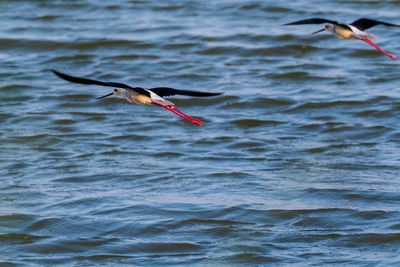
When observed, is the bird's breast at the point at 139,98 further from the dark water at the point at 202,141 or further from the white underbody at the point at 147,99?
the dark water at the point at 202,141

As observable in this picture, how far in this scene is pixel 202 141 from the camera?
11.0 metres

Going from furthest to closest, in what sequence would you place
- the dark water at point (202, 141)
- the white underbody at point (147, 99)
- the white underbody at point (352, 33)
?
the white underbody at point (352, 33) < the white underbody at point (147, 99) < the dark water at point (202, 141)

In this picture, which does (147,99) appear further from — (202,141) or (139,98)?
(202,141)

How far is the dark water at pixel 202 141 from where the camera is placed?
7906 mm

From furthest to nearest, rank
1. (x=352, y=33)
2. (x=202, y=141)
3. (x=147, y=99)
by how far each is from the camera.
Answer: (x=202, y=141) → (x=352, y=33) → (x=147, y=99)

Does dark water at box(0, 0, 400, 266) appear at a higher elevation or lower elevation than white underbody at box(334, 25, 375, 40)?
lower

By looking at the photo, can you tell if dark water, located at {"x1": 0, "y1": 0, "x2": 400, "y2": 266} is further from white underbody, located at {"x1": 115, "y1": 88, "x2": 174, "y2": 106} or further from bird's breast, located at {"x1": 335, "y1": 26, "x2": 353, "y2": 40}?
bird's breast, located at {"x1": 335, "y1": 26, "x2": 353, "y2": 40}

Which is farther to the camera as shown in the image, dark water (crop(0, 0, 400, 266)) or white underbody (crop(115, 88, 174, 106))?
white underbody (crop(115, 88, 174, 106))

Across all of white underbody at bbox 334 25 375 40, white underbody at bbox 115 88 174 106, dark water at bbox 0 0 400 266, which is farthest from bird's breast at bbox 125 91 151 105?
white underbody at bbox 334 25 375 40

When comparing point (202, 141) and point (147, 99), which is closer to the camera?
point (147, 99)

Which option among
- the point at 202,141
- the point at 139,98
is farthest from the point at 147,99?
the point at 202,141

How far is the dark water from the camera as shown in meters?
7.91

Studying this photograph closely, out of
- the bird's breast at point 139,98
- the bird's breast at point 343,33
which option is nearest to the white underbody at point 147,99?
the bird's breast at point 139,98

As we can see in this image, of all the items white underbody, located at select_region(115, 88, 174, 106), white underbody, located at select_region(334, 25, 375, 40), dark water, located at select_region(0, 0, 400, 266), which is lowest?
dark water, located at select_region(0, 0, 400, 266)
